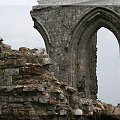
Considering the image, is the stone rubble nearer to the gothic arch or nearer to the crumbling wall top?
the gothic arch

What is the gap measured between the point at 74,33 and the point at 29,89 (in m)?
10.4

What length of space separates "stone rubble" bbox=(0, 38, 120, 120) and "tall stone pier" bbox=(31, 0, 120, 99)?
9.60 meters

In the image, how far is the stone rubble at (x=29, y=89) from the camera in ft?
18.2

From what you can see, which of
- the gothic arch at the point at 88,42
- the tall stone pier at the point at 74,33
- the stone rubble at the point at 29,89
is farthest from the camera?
the tall stone pier at the point at 74,33

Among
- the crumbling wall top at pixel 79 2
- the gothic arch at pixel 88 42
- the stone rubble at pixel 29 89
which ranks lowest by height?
the stone rubble at pixel 29 89

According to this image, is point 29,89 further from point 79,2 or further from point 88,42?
point 79,2

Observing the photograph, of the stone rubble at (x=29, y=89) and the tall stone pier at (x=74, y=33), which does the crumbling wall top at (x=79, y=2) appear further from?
the stone rubble at (x=29, y=89)

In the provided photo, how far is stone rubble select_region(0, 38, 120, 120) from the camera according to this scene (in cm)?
555

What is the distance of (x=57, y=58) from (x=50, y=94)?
33.4ft

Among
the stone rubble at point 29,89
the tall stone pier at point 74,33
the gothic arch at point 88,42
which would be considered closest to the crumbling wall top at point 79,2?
the tall stone pier at point 74,33

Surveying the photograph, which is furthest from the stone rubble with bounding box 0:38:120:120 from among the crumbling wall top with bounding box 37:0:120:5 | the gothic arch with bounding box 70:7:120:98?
the crumbling wall top with bounding box 37:0:120:5

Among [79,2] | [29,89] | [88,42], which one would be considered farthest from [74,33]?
[29,89]

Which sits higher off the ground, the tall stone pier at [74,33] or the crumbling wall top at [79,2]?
the crumbling wall top at [79,2]

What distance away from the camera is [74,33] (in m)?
15.8
